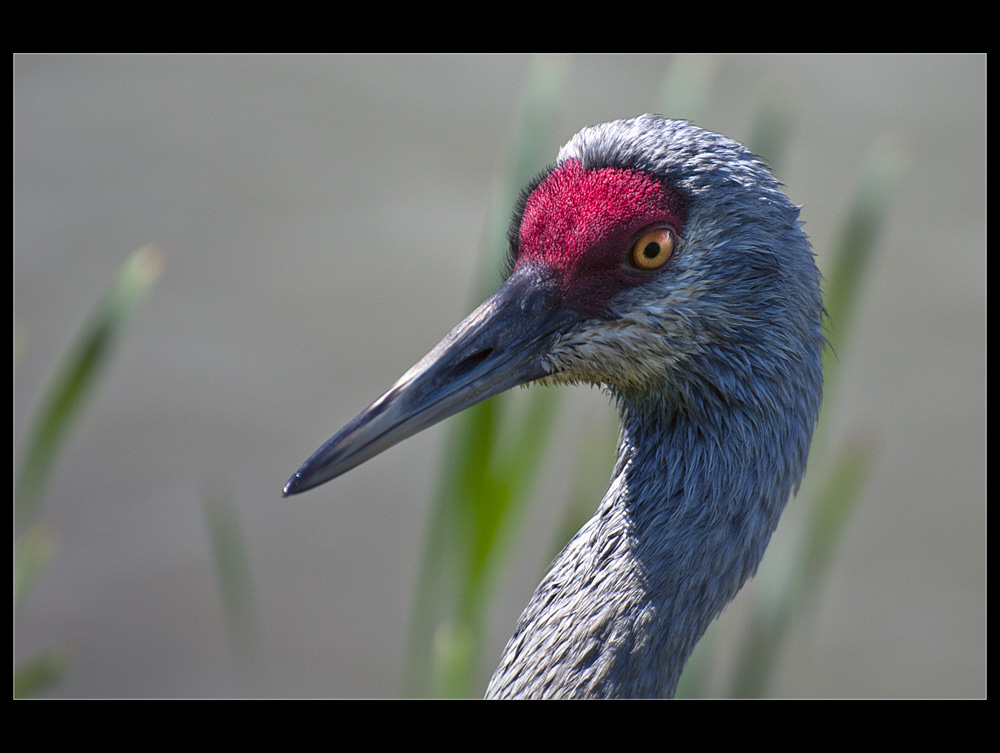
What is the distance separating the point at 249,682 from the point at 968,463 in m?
3.29

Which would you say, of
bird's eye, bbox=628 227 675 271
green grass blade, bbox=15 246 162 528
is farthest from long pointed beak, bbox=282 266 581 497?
green grass blade, bbox=15 246 162 528

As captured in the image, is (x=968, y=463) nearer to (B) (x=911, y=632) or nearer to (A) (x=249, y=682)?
(B) (x=911, y=632)

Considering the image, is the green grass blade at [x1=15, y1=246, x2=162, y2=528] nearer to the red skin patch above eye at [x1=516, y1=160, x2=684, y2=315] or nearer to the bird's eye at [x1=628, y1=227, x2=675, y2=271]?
the red skin patch above eye at [x1=516, y1=160, x2=684, y2=315]

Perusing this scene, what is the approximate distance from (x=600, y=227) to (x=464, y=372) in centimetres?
36

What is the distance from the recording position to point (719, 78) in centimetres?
546

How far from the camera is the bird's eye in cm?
188

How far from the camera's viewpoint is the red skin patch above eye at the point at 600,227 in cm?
188

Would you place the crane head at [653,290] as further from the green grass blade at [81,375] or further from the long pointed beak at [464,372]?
the green grass blade at [81,375]

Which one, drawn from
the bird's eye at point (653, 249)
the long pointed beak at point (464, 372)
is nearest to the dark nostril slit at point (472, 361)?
the long pointed beak at point (464, 372)

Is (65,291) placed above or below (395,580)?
above
